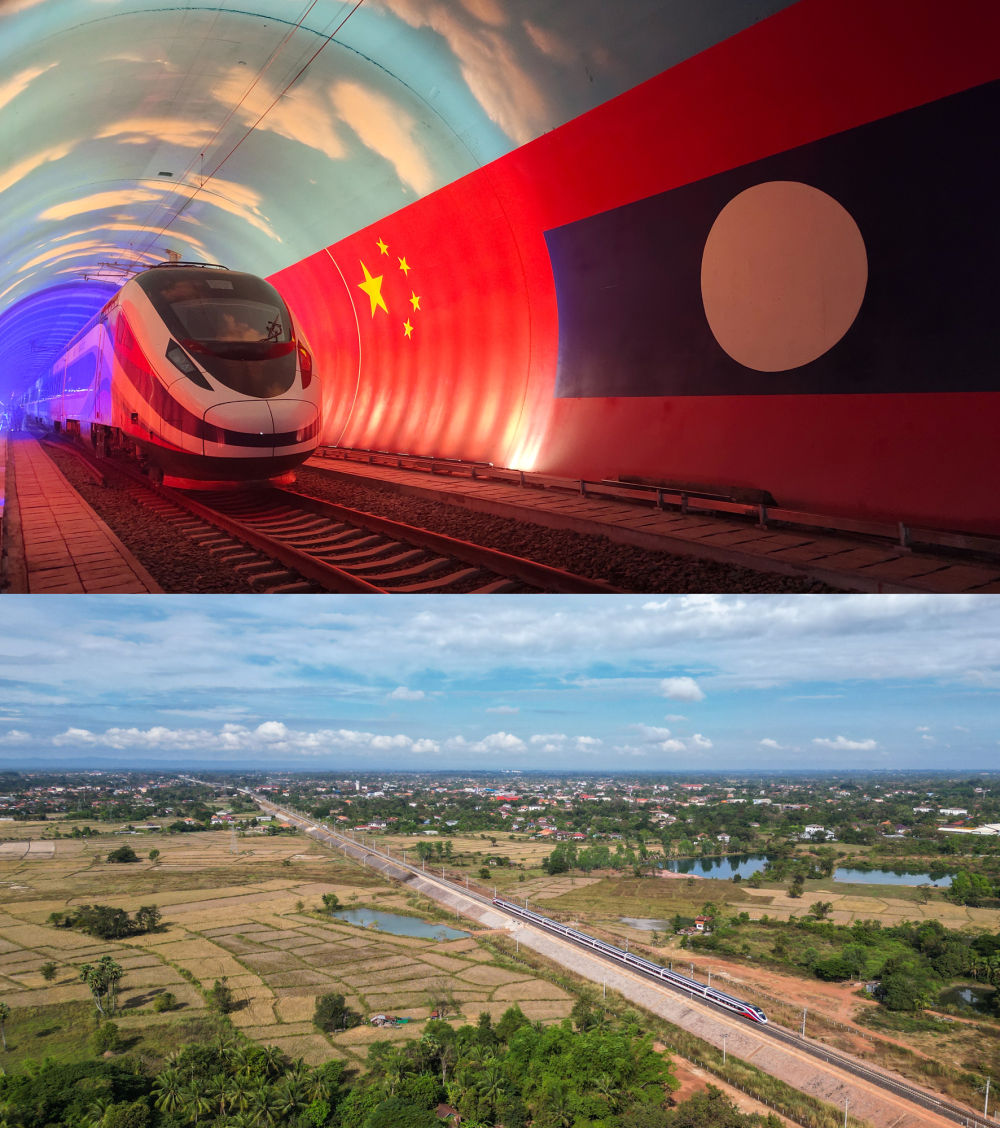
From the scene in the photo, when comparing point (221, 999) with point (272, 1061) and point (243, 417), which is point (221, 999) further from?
point (243, 417)

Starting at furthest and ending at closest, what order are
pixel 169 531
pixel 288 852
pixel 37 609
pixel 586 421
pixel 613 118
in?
pixel 288 852 → pixel 37 609 → pixel 586 421 → pixel 613 118 → pixel 169 531

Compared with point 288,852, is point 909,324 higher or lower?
higher

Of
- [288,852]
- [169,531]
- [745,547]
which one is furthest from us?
[288,852]

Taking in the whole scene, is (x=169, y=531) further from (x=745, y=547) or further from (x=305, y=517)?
(x=745, y=547)

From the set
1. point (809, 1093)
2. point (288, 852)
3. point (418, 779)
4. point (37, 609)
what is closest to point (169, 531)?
point (37, 609)

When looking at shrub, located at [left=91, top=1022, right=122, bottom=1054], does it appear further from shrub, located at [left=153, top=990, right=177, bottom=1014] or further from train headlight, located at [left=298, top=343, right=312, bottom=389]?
train headlight, located at [left=298, top=343, right=312, bottom=389]

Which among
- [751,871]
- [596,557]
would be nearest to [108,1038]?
[751,871]
